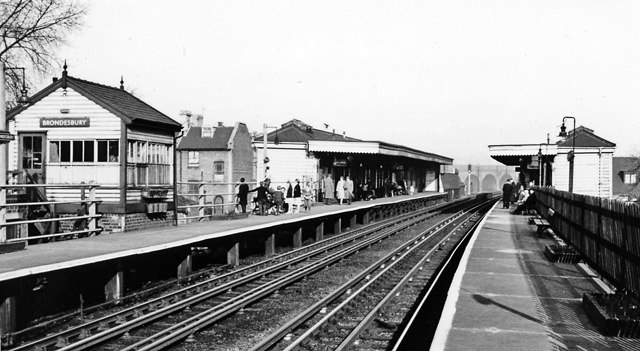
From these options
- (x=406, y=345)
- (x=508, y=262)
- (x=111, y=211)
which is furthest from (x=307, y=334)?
(x=111, y=211)

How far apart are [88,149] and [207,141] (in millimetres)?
37514

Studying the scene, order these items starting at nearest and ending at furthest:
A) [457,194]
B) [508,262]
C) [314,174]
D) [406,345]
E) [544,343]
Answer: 1. [544,343]
2. [406,345]
3. [508,262]
4. [314,174]
5. [457,194]

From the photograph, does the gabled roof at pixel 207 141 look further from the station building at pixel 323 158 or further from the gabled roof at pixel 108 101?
the gabled roof at pixel 108 101

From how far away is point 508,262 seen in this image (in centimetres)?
1419

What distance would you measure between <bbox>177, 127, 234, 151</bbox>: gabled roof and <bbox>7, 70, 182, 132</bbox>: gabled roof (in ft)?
113

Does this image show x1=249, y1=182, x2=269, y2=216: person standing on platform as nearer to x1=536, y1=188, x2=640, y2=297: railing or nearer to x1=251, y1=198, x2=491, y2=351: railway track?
x1=251, y1=198, x2=491, y2=351: railway track

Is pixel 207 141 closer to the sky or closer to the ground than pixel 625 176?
closer to the sky

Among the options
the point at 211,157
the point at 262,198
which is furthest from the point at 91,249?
the point at 211,157

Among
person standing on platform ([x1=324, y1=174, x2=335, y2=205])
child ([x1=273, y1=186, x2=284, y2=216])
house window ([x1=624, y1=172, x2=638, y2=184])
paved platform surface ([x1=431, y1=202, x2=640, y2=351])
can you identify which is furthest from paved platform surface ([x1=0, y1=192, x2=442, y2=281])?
house window ([x1=624, y1=172, x2=638, y2=184])

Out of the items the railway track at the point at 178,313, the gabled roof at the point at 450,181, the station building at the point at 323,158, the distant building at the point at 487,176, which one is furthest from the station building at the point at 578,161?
the distant building at the point at 487,176

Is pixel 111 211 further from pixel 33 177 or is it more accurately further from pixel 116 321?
pixel 116 321

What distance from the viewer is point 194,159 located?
5472 centimetres

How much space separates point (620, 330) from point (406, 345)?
244 cm

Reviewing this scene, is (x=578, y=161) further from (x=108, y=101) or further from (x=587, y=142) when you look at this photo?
(x=108, y=101)
